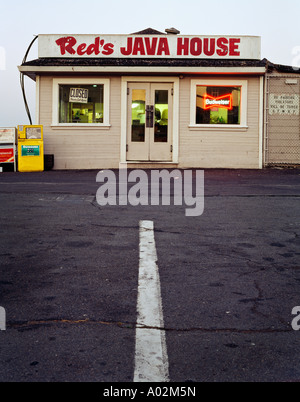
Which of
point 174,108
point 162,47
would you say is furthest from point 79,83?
point 174,108

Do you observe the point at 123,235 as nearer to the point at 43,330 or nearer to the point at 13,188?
the point at 43,330

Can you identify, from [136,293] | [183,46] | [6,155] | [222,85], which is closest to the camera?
[136,293]

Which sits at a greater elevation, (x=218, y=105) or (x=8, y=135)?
(x=218, y=105)

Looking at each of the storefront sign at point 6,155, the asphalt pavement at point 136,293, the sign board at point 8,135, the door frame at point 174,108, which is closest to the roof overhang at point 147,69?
the door frame at point 174,108

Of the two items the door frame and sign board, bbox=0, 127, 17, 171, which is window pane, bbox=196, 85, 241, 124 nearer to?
the door frame

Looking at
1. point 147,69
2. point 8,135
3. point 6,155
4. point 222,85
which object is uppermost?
point 147,69

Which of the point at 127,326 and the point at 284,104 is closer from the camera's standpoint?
the point at 127,326

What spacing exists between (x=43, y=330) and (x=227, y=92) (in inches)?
579

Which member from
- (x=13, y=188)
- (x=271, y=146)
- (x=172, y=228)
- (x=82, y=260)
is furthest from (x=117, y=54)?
(x=82, y=260)

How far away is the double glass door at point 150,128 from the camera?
1647 cm

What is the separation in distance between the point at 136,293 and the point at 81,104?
550 inches

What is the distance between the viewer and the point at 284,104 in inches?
644

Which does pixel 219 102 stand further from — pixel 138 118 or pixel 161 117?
pixel 138 118

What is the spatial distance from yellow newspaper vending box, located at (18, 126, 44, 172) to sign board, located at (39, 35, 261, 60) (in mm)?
2923
